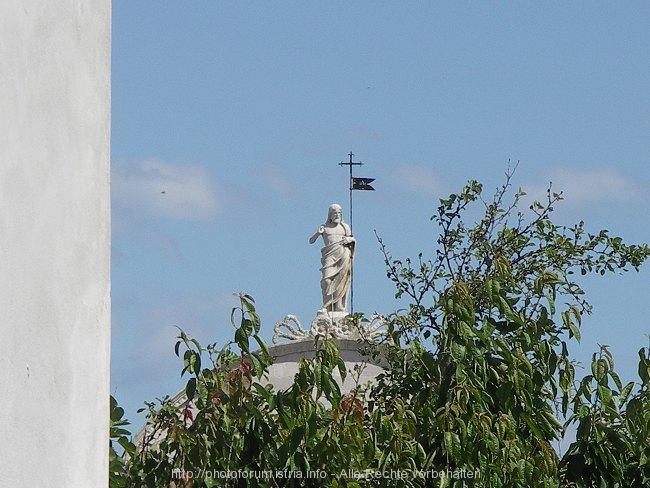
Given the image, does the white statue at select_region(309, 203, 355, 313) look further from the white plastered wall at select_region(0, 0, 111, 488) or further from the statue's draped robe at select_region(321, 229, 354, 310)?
the white plastered wall at select_region(0, 0, 111, 488)

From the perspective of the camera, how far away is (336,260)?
84.4ft

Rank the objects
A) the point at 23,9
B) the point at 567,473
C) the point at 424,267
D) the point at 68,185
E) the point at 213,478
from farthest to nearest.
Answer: the point at 424,267
the point at 567,473
the point at 213,478
the point at 68,185
the point at 23,9

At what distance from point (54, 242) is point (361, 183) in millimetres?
23105

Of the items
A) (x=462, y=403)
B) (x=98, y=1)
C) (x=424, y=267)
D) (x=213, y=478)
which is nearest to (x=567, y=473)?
(x=462, y=403)

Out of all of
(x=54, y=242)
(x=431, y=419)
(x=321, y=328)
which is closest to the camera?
(x=54, y=242)

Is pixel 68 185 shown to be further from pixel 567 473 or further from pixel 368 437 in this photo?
pixel 567 473

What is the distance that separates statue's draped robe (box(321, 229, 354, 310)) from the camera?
2569 centimetres

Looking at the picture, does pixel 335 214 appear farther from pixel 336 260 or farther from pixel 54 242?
pixel 54 242

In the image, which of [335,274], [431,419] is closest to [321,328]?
[335,274]

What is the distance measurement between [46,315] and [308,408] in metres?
5.84

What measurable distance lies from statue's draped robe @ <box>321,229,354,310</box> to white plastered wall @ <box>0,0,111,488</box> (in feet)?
72.3

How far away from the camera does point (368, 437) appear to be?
917 cm

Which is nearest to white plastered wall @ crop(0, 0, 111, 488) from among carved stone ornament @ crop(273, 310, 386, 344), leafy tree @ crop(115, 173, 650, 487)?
leafy tree @ crop(115, 173, 650, 487)

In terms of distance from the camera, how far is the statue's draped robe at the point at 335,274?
25.7 m
